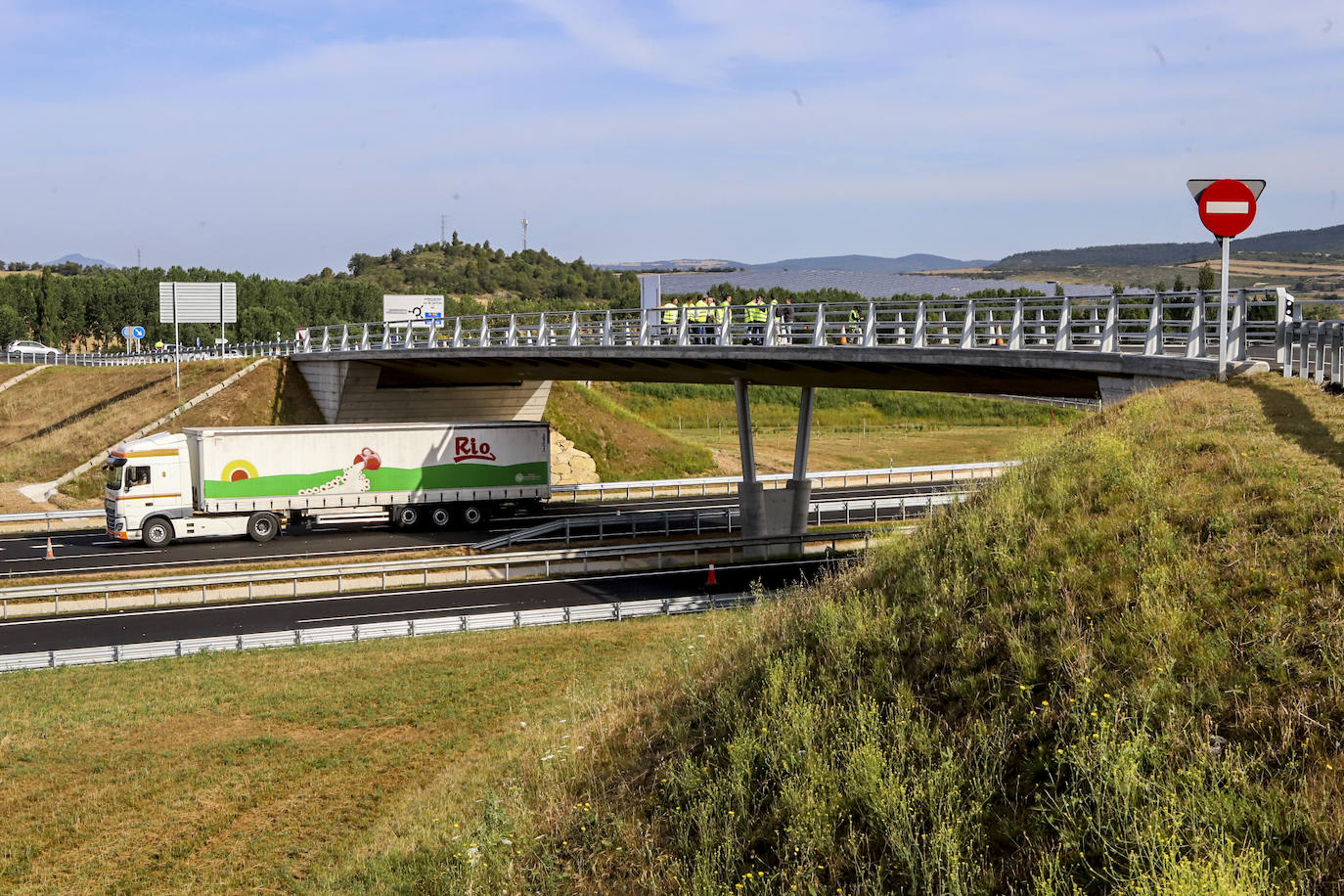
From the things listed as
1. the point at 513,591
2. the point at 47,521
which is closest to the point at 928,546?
the point at 513,591

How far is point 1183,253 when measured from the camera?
171m

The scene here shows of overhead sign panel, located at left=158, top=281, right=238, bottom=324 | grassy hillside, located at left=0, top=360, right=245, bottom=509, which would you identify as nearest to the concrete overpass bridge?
grassy hillside, located at left=0, top=360, right=245, bottom=509

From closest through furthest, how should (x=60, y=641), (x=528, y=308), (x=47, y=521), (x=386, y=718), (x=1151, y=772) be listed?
(x=1151, y=772), (x=386, y=718), (x=60, y=641), (x=47, y=521), (x=528, y=308)

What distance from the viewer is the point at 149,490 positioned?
36.8m

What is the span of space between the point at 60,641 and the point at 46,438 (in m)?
35.1

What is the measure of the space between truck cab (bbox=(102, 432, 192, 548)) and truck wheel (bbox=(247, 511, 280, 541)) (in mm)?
1929

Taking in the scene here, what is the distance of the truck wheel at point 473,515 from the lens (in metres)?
41.7

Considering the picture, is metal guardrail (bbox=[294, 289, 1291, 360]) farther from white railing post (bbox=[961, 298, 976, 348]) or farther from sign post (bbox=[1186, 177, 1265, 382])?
sign post (bbox=[1186, 177, 1265, 382])

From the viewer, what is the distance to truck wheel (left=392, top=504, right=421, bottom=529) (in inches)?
1594

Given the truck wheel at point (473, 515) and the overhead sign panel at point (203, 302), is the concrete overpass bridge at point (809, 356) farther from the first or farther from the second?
the overhead sign panel at point (203, 302)

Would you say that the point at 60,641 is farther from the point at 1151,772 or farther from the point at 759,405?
the point at 759,405

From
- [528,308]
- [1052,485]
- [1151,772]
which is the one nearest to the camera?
[1151,772]

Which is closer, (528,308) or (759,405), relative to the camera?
(759,405)

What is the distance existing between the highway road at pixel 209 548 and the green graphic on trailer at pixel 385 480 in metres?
1.51
